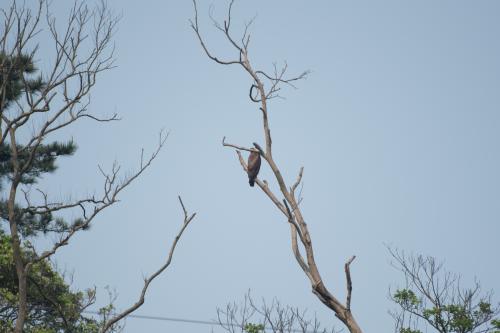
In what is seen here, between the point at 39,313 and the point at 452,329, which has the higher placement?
the point at 39,313

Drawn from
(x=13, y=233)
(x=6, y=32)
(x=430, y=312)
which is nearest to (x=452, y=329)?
(x=430, y=312)

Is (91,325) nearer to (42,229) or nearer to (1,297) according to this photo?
(1,297)

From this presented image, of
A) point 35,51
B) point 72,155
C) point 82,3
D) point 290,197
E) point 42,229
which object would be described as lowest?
point 290,197

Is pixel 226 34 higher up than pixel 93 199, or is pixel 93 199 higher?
pixel 226 34

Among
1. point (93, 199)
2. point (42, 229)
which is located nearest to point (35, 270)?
point (42, 229)

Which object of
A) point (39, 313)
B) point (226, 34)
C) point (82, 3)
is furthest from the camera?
point (39, 313)

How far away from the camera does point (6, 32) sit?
21.5 feet

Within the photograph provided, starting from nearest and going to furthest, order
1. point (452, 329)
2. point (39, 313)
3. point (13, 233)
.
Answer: point (13, 233)
point (452, 329)
point (39, 313)

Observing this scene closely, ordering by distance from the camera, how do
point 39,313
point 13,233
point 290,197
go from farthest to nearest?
point 39,313 → point 13,233 → point 290,197

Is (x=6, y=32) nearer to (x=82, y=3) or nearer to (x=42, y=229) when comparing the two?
(x=82, y=3)

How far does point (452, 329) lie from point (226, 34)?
809 cm

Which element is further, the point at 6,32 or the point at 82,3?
the point at 82,3

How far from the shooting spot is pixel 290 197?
17.5 ft

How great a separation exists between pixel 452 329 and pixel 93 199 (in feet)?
26.1
